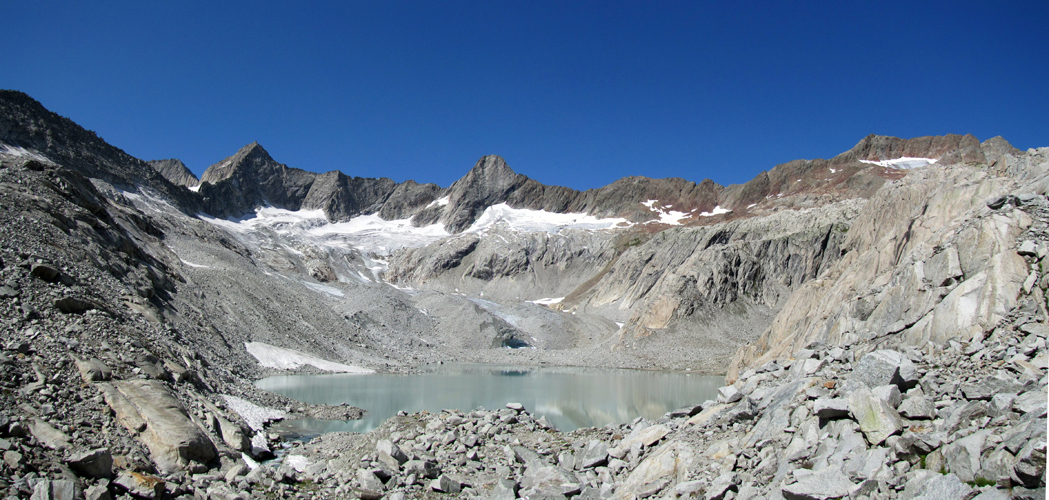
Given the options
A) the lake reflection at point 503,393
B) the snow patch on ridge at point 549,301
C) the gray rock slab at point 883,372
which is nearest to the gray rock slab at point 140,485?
the lake reflection at point 503,393

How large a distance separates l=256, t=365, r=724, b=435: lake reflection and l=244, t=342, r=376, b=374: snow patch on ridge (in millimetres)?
2317

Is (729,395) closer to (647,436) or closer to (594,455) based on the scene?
(647,436)

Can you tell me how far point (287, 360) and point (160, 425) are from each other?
29.9 metres

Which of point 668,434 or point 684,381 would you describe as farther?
point 684,381

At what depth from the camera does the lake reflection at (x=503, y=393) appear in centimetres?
2773

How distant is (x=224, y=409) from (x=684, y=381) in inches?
1446

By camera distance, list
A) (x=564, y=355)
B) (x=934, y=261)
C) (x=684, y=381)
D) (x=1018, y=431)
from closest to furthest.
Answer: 1. (x=1018, y=431)
2. (x=934, y=261)
3. (x=684, y=381)
4. (x=564, y=355)

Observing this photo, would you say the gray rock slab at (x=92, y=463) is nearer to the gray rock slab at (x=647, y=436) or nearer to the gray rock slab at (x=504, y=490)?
the gray rock slab at (x=504, y=490)

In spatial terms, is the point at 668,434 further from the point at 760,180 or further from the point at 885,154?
the point at 885,154

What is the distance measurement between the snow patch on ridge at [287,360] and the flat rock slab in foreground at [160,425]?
26138mm

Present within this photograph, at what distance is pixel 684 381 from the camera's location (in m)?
46.4

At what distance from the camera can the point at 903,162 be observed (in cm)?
16475

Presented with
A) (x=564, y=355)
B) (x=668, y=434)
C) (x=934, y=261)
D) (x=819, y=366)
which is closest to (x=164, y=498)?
(x=668, y=434)

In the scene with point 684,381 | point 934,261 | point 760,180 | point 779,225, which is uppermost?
point 760,180
